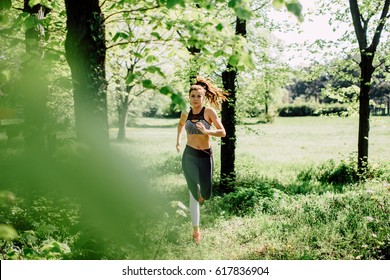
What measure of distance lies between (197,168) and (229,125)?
4611mm

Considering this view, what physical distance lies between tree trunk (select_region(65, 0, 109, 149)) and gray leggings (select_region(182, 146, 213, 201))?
5.91 ft

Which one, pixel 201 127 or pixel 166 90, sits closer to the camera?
pixel 166 90

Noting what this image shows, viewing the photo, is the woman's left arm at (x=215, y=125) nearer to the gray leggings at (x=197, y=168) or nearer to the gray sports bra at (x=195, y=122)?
the gray sports bra at (x=195, y=122)

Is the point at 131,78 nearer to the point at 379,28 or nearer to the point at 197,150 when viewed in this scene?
the point at 197,150

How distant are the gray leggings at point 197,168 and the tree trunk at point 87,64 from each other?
180 cm

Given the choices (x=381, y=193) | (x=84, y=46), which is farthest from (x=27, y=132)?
(x=381, y=193)

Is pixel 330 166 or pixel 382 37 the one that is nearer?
pixel 382 37

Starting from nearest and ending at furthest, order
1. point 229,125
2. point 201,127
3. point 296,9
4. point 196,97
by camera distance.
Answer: point 296,9 < point 201,127 < point 196,97 < point 229,125

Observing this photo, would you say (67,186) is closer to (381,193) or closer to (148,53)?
(148,53)

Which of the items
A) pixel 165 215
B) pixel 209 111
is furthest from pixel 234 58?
pixel 209 111

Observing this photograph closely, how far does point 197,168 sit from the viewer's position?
5.82 metres

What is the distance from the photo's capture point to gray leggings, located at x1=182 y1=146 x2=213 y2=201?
5805 mm

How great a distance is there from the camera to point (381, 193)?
8320 millimetres
